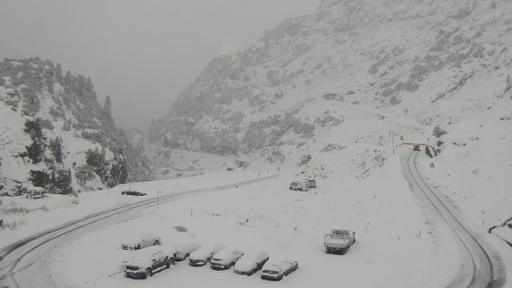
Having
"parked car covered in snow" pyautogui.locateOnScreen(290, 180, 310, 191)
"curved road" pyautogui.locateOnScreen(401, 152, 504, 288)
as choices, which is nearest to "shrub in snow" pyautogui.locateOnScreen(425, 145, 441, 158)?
"curved road" pyautogui.locateOnScreen(401, 152, 504, 288)

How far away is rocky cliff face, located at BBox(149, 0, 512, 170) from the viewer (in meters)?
77.7

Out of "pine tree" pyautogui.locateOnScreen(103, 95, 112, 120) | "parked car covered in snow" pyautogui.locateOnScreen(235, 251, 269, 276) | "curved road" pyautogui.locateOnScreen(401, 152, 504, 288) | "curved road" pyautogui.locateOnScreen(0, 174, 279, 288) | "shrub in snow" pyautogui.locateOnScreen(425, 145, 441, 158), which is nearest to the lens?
"curved road" pyautogui.locateOnScreen(401, 152, 504, 288)

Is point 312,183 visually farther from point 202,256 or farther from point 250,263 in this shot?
point 250,263

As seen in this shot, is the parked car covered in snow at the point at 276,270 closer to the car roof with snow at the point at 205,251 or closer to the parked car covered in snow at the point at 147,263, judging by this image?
the car roof with snow at the point at 205,251

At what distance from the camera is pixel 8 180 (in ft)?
150

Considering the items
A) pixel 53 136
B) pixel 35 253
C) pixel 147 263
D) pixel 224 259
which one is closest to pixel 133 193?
pixel 35 253

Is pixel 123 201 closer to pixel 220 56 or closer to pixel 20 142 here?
pixel 20 142

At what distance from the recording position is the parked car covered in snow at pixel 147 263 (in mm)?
15203

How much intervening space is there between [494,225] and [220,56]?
18018 centimetres

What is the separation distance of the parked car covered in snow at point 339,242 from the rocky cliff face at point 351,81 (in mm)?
25811

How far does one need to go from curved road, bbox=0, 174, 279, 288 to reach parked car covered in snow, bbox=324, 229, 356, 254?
14593mm

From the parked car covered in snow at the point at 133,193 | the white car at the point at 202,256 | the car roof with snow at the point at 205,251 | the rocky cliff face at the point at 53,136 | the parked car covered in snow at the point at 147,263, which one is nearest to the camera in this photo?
the parked car covered in snow at the point at 147,263

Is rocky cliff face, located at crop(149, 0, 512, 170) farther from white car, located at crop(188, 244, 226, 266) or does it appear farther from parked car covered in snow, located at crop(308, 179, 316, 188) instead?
white car, located at crop(188, 244, 226, 266)

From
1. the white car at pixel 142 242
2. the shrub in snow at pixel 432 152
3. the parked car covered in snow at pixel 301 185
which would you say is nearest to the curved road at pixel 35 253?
the white car at pixel 142 242
